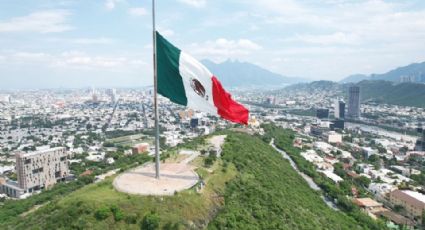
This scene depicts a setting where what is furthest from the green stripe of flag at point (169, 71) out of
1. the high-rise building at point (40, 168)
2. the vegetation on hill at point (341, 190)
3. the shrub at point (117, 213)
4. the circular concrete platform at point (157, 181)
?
the high-rise building at point (40, 168)

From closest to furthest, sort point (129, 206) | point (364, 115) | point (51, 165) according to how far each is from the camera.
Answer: point (129, 206)
point (51, 165)
point (364, 115)

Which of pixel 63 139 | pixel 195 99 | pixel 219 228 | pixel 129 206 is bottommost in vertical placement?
pixel 63 139

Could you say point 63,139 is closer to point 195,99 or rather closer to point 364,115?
point 195,99

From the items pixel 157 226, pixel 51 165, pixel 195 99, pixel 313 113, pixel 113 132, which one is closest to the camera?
pixel 157 226

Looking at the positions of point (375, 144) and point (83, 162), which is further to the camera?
point (375, 144)

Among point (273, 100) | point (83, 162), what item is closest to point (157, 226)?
point (83, 162)

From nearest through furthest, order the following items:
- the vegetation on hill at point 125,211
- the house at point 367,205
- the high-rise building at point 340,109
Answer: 1. the vegetation on hill at point 125,211
2. the house at point 367,205
3. the high-rise building at point 340,109

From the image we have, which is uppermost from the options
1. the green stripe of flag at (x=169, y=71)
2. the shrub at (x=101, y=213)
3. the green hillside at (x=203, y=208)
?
the green stripe of flag at (x=169, y=71)

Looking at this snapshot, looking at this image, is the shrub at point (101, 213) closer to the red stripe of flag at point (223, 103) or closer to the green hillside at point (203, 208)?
the green hillside at point (203, 208)
